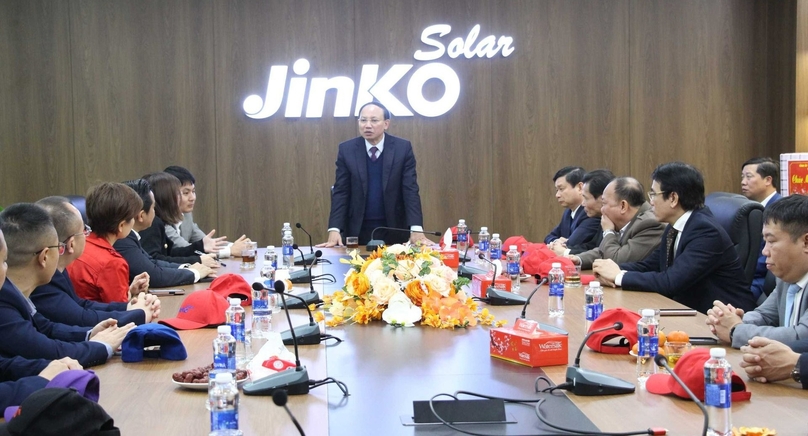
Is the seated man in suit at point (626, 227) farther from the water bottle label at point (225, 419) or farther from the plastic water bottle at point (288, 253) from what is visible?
the water bottle label at point (225, 419)

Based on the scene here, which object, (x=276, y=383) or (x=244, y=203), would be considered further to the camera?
(x=244, y=203)

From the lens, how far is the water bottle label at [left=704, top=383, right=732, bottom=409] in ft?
6.46

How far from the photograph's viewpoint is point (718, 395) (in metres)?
1.98

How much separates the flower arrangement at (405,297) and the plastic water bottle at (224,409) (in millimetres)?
1264

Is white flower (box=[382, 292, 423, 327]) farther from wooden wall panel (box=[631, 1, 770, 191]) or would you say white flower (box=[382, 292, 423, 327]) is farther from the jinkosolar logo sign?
wooden wall panel (box=[631, 1, 770, 191])

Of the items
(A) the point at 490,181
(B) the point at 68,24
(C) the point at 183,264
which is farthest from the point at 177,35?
(C) the point at 183,264

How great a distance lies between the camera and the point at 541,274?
449cm

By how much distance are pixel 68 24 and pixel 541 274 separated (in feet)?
18.2

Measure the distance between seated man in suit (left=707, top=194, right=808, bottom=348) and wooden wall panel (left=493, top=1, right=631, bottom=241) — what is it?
5.61 m

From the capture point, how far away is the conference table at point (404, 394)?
81.0 inches

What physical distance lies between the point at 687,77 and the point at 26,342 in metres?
7.29

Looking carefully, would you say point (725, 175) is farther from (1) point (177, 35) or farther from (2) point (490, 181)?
(1) point (177, 35)

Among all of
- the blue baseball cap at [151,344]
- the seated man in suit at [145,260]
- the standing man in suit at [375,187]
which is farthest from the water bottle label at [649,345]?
the standing man in suit at [375,187]

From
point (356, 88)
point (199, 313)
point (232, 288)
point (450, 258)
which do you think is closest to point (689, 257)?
point (450, 258)
